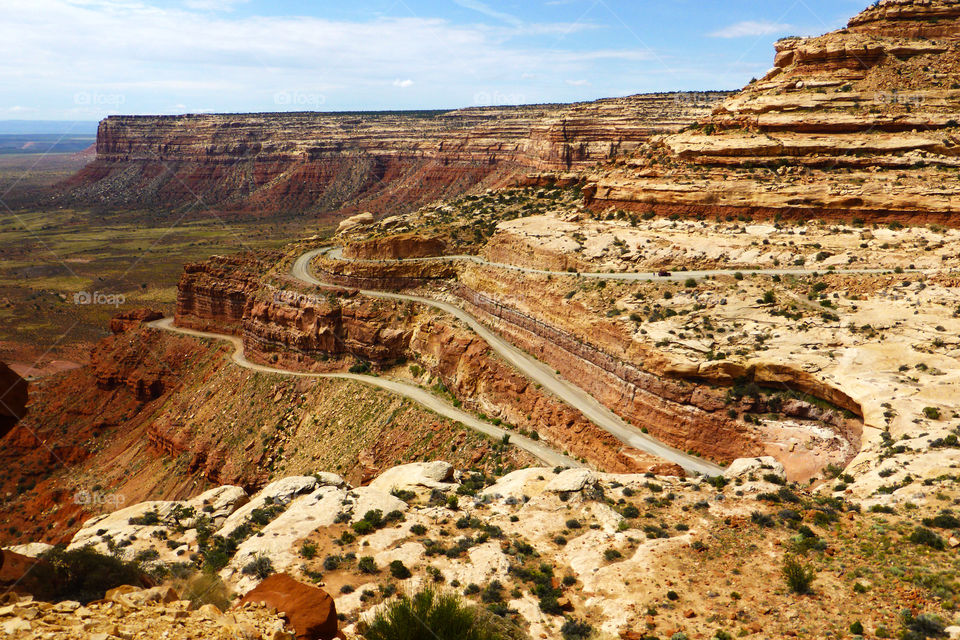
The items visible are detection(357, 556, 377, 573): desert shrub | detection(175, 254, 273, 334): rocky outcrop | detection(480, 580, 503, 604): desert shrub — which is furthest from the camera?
detection(175, 254, 273, 334): rocky outcrop

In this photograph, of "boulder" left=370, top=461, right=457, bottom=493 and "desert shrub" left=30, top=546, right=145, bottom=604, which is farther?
"boulder" left=370, top=461, right=457, bottom=493

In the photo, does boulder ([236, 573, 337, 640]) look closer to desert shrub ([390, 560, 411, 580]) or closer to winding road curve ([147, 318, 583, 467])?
desert shrub ([390, 560, 411, 580])

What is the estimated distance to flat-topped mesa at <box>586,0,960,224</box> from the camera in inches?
1593

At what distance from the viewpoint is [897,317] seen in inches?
1228

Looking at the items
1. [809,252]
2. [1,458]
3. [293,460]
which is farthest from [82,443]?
[809,252]

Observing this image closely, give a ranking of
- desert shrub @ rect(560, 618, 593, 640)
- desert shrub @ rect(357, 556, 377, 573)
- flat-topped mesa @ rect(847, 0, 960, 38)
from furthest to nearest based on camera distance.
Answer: flat-topped mesa @ rect(847, 0, 960, 38)
desert shrub @ rect(357, 556, 377, 573)
desert shrub @ rect(560, 618, 593, 640)

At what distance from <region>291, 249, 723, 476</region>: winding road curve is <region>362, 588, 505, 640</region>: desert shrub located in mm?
19682

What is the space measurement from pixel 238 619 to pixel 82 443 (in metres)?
51.7

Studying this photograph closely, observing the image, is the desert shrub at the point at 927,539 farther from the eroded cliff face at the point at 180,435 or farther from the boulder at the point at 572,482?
the eroded cliff face at the point at 180,435

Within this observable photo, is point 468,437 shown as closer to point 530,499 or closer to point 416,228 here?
point 530,499

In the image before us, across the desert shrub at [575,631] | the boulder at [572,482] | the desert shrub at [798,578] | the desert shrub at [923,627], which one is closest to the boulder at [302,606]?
the desert shrub at [575,631]

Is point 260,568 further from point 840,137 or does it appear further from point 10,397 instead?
point 840,137

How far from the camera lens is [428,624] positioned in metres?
12.7

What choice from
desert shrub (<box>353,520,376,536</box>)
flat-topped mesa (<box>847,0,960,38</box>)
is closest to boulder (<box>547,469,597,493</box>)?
desert shrub (<box>353,520,376,536</box>)
